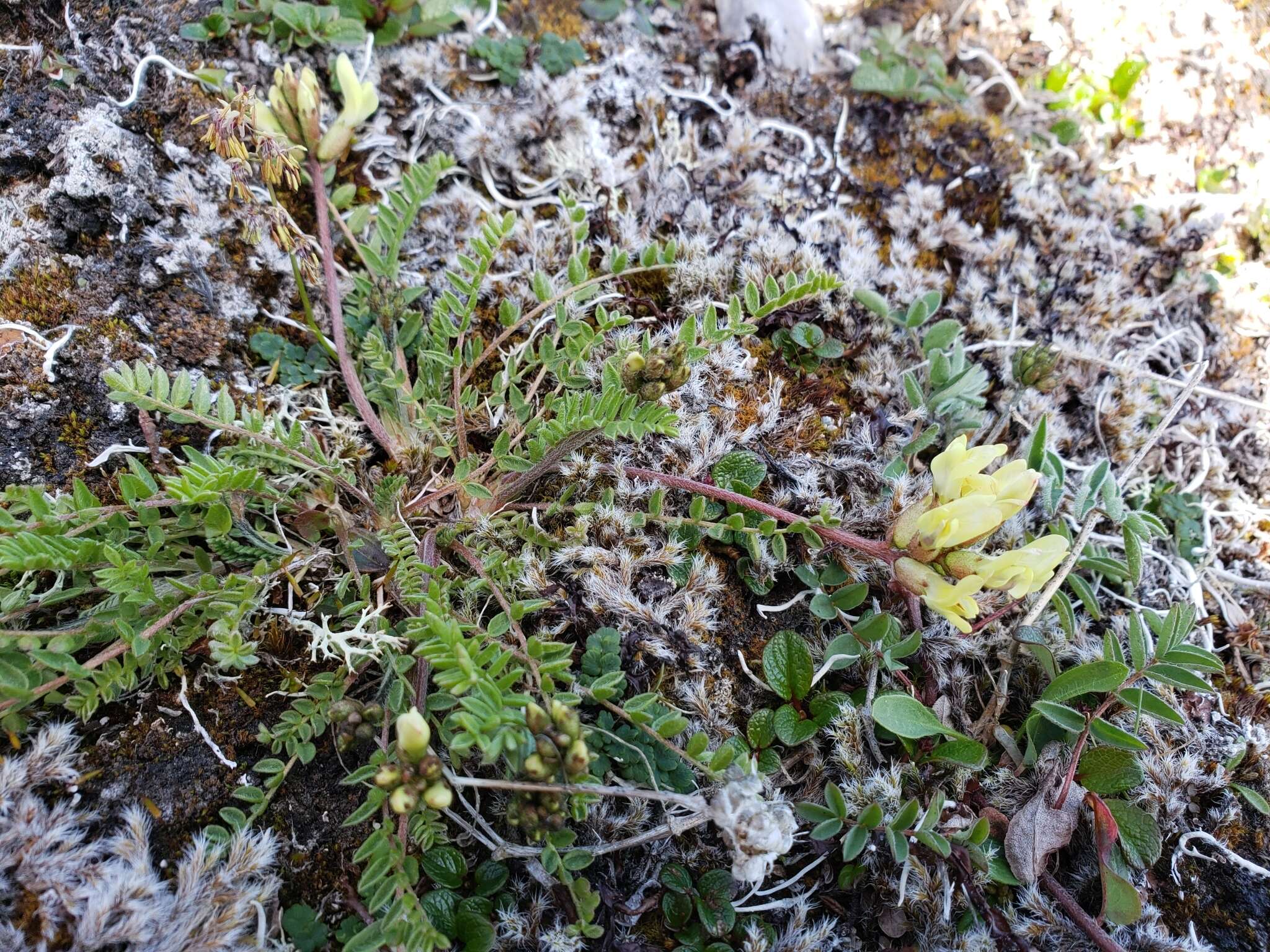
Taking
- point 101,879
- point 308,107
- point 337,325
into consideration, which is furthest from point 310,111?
point 101,879

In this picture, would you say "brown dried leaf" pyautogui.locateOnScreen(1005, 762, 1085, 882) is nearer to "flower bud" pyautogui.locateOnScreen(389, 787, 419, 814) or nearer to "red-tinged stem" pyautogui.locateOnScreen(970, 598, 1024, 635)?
"red-tinged stem" pyautogui.locateOnScreen(970, 598, 1024, 635)

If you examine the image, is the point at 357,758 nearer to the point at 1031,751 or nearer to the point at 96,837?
the point at 96,837

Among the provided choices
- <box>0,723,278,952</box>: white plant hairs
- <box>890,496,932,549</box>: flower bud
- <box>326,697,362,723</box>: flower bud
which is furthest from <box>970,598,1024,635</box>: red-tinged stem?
<box>0,723,278,952</box>: white plant hairs

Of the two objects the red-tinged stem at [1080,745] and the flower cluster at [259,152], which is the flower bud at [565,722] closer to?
the red-tinged stem at [1080,745]

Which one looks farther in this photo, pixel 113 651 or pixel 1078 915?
pixel 1078 915

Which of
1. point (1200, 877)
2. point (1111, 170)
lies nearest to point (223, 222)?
point (1200, 877)

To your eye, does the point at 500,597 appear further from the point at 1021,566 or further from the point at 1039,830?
the point at 1039,830

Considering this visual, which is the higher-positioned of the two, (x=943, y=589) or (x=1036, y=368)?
(x=1036, y=368)

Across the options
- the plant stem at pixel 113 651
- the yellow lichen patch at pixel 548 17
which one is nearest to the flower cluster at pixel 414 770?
the plant stem at pixel 113 651
